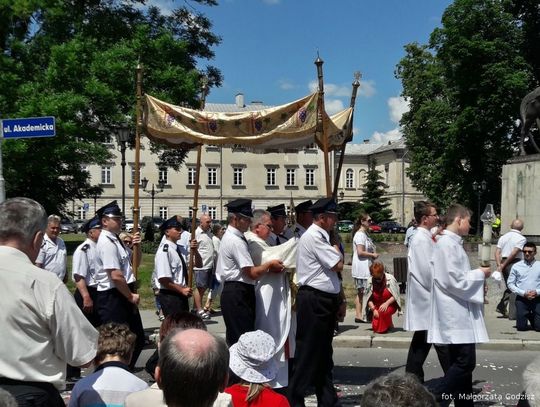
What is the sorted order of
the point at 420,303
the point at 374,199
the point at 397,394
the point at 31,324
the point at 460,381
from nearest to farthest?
the point at 397,394
the point at 31,324
the point at 460,381
the point at 420,303
the point at 374,199

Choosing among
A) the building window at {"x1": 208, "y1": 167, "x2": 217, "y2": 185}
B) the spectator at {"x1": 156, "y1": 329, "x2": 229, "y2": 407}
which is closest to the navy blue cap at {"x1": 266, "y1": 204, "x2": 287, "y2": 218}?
the spectator at {"x1": 156, "y1": 329, "x2": 229, "y2": 407}

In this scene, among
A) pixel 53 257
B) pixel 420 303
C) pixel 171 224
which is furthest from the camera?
pixel 53 257

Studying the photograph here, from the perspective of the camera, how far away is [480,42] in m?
41.2

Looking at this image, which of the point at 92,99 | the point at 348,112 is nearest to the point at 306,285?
the point at 348,112

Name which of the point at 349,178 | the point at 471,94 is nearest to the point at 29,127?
the point at 471,94

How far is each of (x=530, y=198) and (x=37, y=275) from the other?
15972 millimetres

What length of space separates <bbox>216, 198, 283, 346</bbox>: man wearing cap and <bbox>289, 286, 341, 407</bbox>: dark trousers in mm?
512

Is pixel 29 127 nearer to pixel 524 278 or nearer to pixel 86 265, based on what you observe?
pixel 86 265

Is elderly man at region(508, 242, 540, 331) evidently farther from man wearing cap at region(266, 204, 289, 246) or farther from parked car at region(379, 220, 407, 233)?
parked car at region(379, 220, 407, 233)

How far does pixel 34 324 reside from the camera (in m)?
3.73

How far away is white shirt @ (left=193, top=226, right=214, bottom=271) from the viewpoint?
1416 centimetres

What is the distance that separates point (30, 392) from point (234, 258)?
3.70 m

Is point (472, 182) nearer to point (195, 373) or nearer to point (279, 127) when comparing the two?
point (279, 127)

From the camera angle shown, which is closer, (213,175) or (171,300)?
(171,300)
